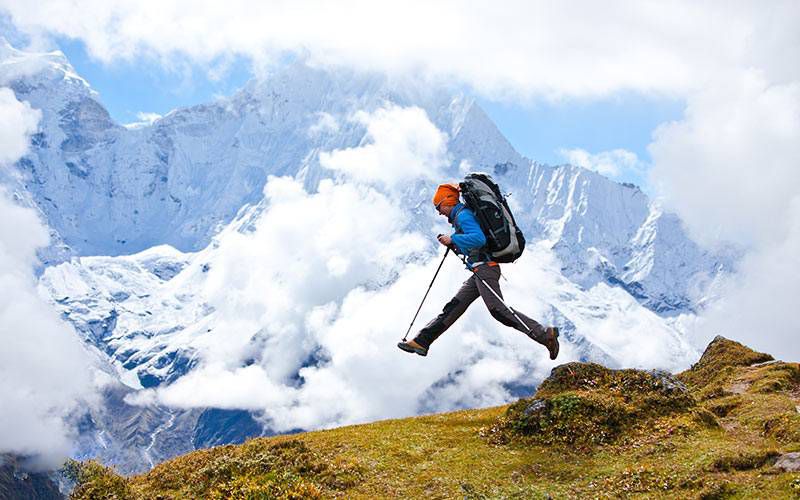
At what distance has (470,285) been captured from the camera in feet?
59.2

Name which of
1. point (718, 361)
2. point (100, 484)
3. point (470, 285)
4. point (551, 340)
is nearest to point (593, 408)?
point (551, 340)

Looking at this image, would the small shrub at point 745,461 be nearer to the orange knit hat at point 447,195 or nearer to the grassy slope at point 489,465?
the grassy slope at point 489,465

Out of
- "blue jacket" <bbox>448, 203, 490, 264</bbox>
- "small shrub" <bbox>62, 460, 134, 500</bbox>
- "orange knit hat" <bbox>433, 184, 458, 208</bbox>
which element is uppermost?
"orange knit hat" <bbox>433, 184, 458, 208</bbox>

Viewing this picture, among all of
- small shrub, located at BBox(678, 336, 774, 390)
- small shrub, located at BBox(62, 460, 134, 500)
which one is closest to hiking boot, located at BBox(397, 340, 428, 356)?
small shrub, located at BBox(62, 460, 134, 500)

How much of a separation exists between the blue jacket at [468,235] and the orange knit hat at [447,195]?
0.21 m

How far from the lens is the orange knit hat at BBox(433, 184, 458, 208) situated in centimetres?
1778

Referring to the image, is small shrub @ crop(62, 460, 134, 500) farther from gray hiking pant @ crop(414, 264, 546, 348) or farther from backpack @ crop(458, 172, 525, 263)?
Result: backpack @ crop(458, 172, 525, 263)

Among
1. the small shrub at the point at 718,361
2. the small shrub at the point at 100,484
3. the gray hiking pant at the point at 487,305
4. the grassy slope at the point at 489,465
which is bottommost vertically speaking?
the small shrub at the point at 100,484

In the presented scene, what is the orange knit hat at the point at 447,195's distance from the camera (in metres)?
17.8

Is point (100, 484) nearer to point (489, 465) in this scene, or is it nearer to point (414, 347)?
point (414, 347)

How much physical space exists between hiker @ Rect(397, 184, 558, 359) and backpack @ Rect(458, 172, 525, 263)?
0.19 metres

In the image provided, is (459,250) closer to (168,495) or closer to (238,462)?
(238,462)

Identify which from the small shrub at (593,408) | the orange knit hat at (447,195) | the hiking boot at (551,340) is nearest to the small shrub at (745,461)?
the small shrub at (593,408)

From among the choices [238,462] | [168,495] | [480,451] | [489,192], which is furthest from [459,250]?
[168,495]
